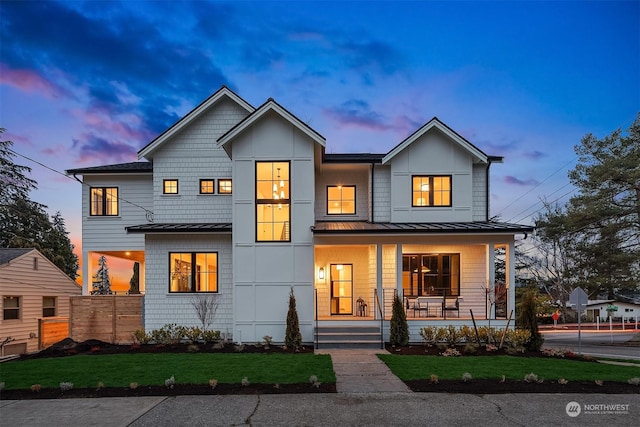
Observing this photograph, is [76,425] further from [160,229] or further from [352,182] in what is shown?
[352,182]

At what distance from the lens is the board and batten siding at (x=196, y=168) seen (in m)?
15.3

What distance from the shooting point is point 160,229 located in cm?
1372

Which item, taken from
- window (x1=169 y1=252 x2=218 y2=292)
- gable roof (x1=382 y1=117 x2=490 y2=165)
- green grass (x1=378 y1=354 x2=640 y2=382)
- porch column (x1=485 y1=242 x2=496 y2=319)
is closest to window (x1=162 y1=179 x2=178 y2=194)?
window (x1=169 y1=252 x2=218 y2=292)

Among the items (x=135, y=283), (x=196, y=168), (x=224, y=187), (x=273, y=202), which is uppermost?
(x=196, y=168)

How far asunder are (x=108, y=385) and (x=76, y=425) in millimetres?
2022

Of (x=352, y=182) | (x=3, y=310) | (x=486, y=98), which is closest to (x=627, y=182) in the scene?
(x=486, y=98)

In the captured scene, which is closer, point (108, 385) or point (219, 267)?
point (108, 385)

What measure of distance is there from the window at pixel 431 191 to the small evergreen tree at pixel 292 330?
6.10m

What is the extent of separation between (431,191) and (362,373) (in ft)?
26.9

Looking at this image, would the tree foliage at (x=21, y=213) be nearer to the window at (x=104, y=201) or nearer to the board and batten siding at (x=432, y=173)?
the window at (x=104, y=201)

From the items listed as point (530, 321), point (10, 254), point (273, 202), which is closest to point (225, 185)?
point (273, 202)

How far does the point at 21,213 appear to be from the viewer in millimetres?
29547

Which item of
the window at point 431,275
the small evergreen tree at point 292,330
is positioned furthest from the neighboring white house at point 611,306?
the small evergreen tree at point 292,330

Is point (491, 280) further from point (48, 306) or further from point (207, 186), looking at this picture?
point (48, 306)
